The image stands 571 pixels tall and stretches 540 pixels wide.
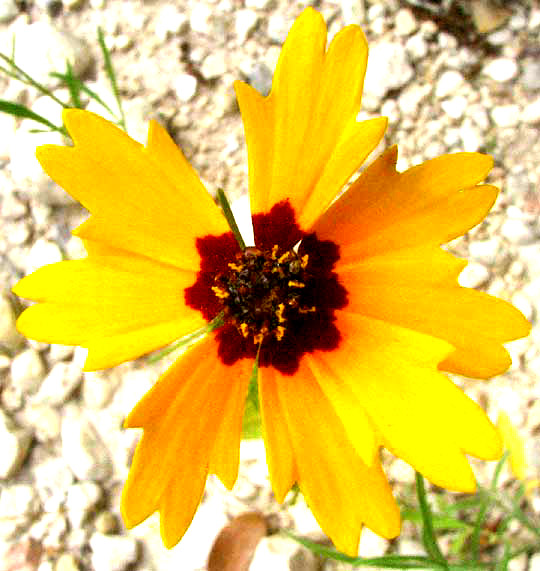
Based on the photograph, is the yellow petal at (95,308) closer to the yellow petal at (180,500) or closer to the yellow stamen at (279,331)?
the yellow stamen at (279,331)

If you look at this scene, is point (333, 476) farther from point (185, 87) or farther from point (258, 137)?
point (185, 87)

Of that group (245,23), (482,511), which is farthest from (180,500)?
(245,23)

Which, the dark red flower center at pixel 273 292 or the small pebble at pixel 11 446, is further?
the small pebble at pixel 11 446

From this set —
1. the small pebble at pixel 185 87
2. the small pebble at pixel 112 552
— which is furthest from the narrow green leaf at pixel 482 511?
the small pebble at pixel 185 87

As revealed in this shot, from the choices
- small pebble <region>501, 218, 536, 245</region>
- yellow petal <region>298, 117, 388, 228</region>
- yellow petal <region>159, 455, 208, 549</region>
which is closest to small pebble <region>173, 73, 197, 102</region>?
small pebble <region>501, 218, 536, 245</region>

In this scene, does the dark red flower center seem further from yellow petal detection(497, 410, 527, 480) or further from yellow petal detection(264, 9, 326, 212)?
yellow petal detection(497, 410, 527, 480)

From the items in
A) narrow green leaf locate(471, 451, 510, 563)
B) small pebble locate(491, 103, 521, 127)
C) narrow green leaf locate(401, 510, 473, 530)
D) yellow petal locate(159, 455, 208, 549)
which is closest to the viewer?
yellow petal locate(159, 455, 208, 549)

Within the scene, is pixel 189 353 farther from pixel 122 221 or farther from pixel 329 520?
pixel 329 520
